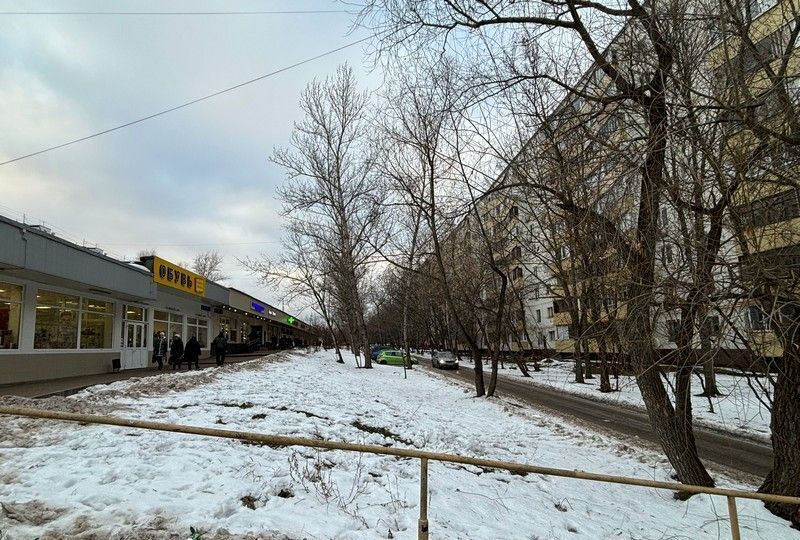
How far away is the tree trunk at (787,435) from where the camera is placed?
579 centimetres

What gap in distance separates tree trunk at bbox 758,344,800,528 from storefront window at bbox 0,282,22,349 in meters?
18.3

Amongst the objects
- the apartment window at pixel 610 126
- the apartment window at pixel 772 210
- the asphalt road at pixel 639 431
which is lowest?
the asphalt road at pixel 639 431

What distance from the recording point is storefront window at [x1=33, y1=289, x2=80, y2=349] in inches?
611

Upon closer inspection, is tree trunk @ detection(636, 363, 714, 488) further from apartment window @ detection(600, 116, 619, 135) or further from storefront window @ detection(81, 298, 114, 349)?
storefront window @ detection(81, 298, 114, 349)

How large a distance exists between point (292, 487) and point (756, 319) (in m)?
5.14

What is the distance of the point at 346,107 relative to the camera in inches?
1106

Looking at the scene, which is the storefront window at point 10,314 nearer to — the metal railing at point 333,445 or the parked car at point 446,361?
the metal railing at point 333,445

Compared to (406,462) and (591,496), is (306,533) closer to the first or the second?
(406,462)

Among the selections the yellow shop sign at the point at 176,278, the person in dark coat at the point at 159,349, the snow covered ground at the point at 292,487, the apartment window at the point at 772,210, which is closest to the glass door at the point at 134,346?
the person in dark coat at the point at 159,349

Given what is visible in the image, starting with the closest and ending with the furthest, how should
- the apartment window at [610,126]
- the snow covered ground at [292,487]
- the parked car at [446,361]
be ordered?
1. the snow covered ground at [292,487]
2. the apartment window at [610,126]
3. the parked car at [446,361]

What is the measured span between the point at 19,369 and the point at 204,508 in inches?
553

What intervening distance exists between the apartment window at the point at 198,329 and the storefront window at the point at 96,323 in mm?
9197

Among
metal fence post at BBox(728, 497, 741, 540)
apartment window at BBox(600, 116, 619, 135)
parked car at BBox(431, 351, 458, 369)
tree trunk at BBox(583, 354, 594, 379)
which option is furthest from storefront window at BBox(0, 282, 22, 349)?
parked car at BBox(431, 351, 458, 369)

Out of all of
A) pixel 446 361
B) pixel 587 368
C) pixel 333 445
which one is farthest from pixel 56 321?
pixel 446 361
